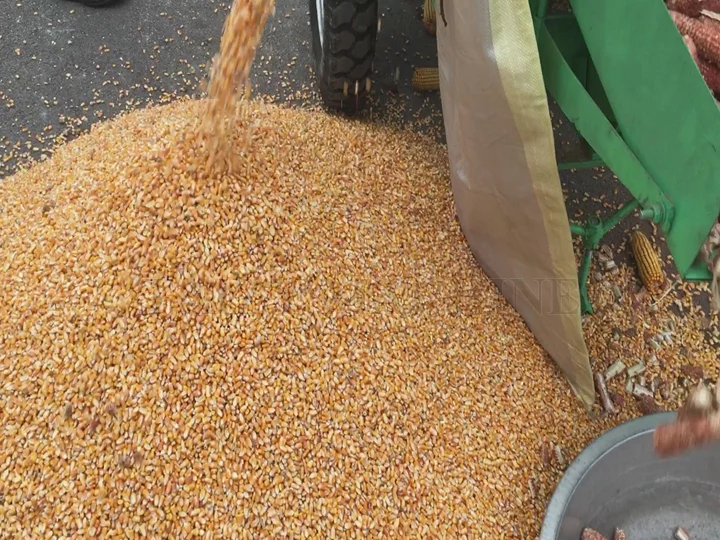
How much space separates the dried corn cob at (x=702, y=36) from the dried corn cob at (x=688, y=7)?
1.1 inches

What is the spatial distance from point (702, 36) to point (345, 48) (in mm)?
1006

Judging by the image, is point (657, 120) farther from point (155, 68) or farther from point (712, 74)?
point (155, 68)

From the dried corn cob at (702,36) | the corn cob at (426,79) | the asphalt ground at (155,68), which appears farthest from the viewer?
the corn cob at (426,79)

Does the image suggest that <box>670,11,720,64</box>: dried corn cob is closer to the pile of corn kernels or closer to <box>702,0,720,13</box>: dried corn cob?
<box>702,0,720,13</box>: dried corn cob

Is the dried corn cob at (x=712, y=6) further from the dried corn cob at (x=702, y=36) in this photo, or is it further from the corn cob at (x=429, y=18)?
the corn cob at (x=429, y=18)

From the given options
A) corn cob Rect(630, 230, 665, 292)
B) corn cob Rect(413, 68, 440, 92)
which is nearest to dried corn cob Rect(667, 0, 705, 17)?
corn cob Rect(630, 230, 665, 292)

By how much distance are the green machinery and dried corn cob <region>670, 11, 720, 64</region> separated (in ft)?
0.46

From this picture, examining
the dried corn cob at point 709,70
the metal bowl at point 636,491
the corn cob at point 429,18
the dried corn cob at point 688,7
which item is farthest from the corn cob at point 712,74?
the corn cob at point 429,18

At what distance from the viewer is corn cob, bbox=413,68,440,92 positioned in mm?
2262

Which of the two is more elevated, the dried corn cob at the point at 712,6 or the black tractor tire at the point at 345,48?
the dried corn cob at the point at 712,6

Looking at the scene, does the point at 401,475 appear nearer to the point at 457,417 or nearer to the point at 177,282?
the point at 457,417

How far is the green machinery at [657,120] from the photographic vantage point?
0.94 metres

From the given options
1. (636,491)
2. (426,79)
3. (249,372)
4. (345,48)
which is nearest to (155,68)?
(345,48)

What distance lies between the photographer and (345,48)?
1.82 metres
